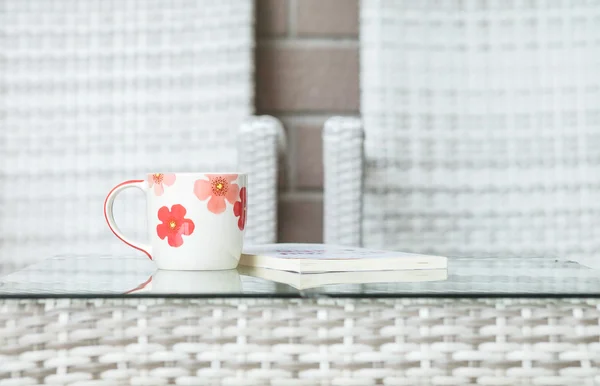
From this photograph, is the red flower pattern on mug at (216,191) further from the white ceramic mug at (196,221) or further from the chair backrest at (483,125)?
→ the chair backrest at (483,125)

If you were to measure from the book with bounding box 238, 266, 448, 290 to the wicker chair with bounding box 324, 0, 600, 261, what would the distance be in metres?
0.55

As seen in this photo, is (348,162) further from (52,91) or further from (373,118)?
(52,91)

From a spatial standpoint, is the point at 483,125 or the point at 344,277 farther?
the point at 483,125

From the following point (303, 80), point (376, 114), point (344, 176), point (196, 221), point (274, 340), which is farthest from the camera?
point (303, 80)

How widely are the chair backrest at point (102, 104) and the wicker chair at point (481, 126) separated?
23cm

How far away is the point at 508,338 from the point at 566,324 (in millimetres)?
42

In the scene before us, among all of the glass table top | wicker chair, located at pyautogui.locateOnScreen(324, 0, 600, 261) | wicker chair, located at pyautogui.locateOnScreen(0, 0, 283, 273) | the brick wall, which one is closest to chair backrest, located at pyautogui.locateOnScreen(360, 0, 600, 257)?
wicker chair, located at pyautogui.locateOnScreen(324, 0, 600, 261)

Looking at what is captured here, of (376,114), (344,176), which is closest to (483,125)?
(376,114)

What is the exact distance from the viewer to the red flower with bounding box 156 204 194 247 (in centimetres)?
62

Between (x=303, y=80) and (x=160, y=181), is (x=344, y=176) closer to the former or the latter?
(x=303, y=80)

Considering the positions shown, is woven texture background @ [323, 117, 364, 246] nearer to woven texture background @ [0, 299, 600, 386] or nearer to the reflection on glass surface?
the reflection on glass surface

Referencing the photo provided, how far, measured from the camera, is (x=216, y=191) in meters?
0.62

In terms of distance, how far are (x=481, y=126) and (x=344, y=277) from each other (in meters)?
0.69

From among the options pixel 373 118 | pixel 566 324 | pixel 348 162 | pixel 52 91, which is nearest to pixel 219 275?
→ pixel 566 324
